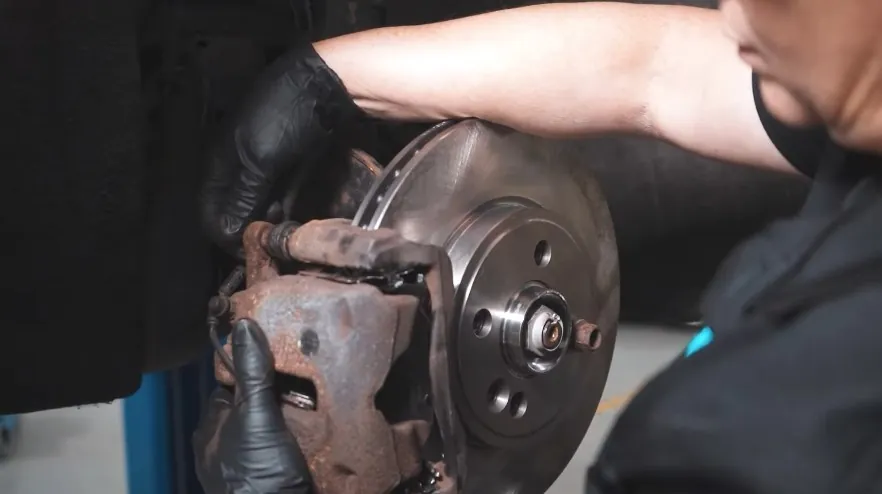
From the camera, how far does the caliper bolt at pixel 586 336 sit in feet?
2.22

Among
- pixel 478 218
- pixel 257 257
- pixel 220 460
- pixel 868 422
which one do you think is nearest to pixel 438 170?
pixel 478 218

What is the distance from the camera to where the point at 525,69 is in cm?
67

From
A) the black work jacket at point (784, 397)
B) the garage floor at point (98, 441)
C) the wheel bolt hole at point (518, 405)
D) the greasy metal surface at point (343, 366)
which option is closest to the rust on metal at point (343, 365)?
the greasy metal surface at point (343, 366)

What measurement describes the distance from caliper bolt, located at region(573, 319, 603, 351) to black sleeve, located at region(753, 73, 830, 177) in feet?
0.64

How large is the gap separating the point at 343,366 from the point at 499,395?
0.50ft

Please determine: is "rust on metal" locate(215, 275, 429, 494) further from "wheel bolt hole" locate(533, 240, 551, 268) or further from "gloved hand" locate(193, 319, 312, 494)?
"wheel bolt hole" locate(533, 240, 551, 268)

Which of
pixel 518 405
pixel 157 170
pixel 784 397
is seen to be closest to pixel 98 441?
pixel 157 170

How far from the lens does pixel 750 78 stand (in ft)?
2.02

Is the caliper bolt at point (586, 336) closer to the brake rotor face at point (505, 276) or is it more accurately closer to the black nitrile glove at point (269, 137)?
the brake rotor face at point (505, 276)

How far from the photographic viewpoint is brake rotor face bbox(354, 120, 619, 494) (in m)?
0.63

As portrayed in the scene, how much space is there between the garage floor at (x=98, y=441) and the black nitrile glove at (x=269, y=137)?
84 cm

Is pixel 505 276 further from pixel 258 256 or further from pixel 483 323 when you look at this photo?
pixel 258 256

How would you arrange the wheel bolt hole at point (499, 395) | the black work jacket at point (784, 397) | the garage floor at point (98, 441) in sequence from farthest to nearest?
the garage floor at point (98, 441) < the wheel bolt hole at point (499, 395) < the black work jacket at point (784, 397)

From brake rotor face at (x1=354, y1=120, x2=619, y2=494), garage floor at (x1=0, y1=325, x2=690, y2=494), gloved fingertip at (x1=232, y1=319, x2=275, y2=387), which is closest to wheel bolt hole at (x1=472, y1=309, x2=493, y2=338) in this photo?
brake rotor face at (x1=354, y1=120, x2=619, y2=494)
